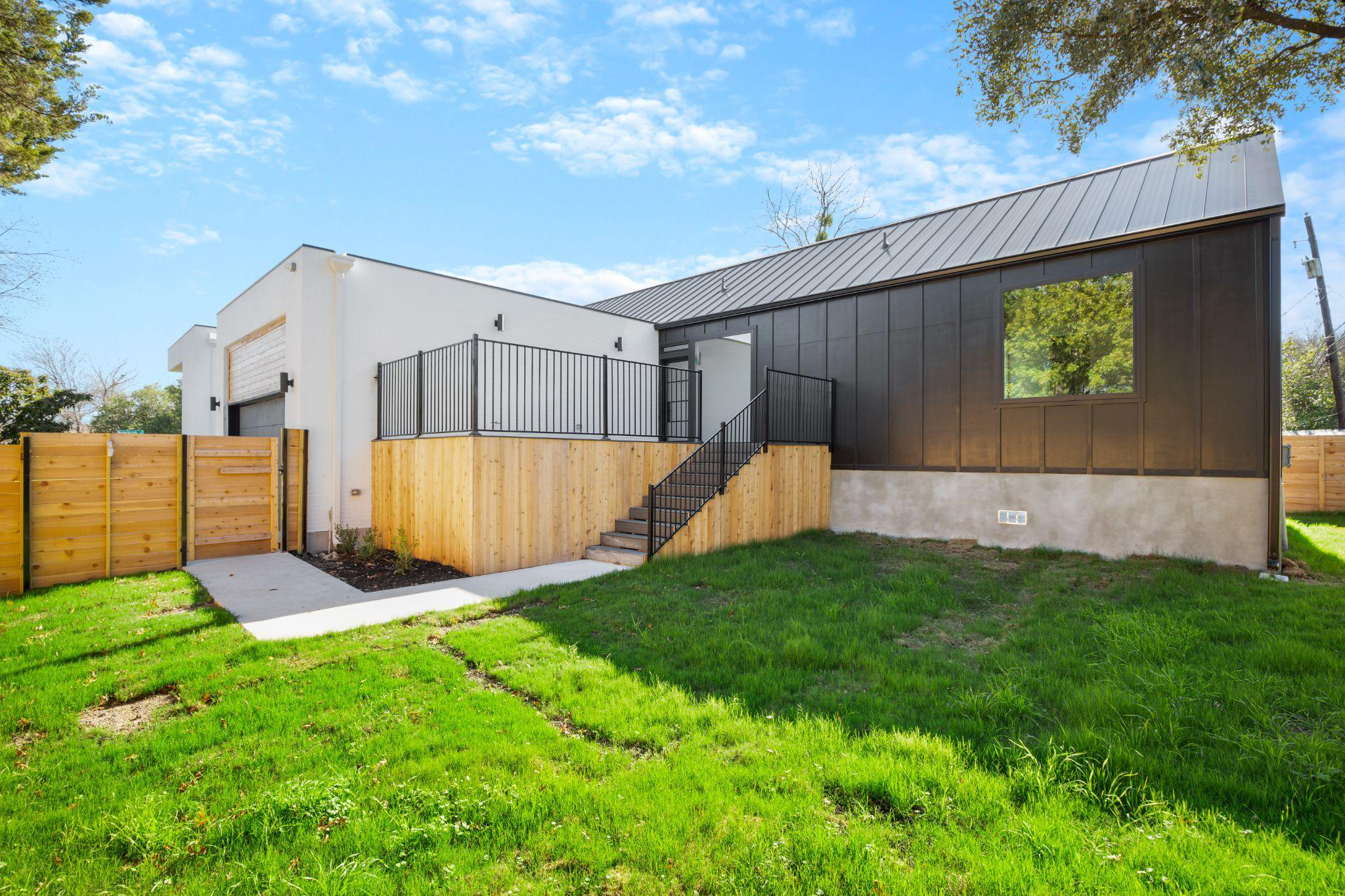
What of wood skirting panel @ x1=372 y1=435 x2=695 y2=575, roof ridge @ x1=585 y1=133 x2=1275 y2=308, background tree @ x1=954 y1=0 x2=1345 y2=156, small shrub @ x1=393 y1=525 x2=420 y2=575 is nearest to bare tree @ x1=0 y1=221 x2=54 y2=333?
wood skirting panel @ x1=372 y1=435 x2=695 y2=575

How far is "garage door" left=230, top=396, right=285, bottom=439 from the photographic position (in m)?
9.26

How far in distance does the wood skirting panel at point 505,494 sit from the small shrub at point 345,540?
350 mm

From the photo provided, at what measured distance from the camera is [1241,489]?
20.6ft

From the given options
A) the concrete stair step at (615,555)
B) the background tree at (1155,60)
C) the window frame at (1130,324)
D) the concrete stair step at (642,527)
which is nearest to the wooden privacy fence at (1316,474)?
the window frame at (1130,324)

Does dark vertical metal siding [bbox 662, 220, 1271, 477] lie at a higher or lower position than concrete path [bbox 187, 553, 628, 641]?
higher

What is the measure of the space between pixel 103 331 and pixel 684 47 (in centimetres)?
3032

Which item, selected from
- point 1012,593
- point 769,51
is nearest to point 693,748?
point 1012,593

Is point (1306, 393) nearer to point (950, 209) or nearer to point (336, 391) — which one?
point (950, 209)

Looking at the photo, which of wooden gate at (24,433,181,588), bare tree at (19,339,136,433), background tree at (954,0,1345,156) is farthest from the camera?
bare tree at (19,339,136,433)

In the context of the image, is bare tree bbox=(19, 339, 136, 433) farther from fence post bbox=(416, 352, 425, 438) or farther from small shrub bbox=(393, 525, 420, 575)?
fence post bbox=(416, 352, 425, 438)

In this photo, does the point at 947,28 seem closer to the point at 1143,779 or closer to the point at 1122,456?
the point at 1122,456

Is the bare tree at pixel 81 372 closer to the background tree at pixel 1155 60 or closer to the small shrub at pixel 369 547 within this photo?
the small shrub at pixel 369 547

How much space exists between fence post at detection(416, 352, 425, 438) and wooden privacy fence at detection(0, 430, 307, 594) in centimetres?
181

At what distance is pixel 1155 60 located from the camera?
16.9 feet
